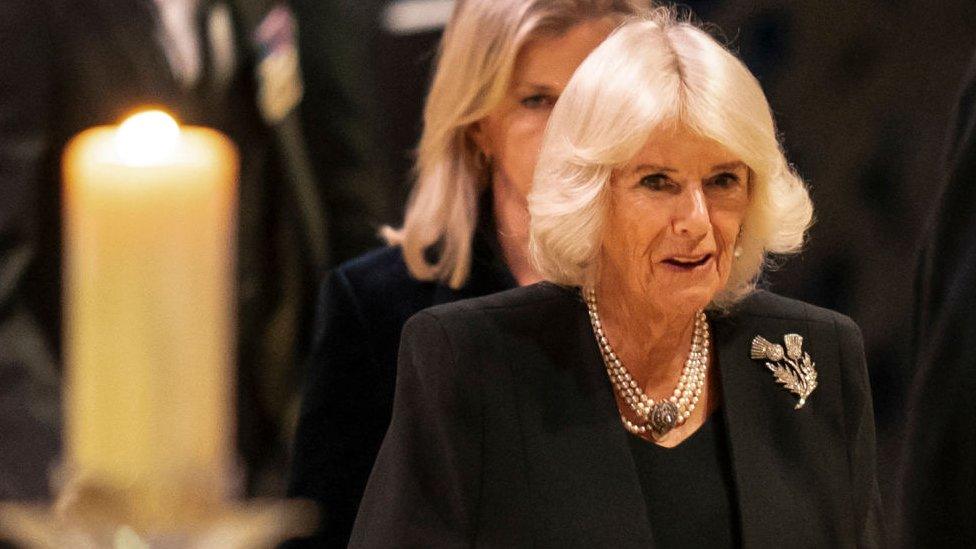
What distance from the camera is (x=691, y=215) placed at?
1.76 meters

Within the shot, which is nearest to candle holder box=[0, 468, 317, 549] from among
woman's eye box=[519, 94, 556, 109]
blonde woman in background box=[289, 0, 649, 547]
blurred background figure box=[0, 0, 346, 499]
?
blonde woman in background box=[289, 0, 649, 547]

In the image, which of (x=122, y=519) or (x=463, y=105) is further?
(x=463, y=105)

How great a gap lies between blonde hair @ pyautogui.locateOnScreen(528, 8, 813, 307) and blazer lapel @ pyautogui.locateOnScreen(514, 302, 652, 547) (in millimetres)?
112

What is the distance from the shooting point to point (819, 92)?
249 cm

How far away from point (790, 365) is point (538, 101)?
51 centimetres

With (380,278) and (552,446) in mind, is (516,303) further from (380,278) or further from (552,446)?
(380,278)

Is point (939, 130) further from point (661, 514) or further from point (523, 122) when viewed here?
point (661, 514)

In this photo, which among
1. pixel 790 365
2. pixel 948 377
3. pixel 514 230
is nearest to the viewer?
pixel 790 365

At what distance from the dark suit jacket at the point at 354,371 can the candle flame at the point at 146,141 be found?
3.89 feet

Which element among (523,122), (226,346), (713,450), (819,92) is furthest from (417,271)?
(226,346)

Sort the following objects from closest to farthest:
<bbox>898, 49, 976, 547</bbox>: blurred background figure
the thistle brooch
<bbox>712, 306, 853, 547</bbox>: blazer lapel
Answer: <bbox>712, 306, 853, 547</bbox>: blazer lapel < the thistle brooch < <bbox>898, 49, 976, 547</bbox>: blurred background figure

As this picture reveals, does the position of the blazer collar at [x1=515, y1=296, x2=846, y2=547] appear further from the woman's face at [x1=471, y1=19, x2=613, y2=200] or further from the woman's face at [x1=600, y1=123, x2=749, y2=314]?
the woman's face at [x1=471, y1=19, x2=613, y2=200]

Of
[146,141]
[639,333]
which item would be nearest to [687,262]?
[639,333]

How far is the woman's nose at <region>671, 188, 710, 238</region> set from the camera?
1.76 meters
